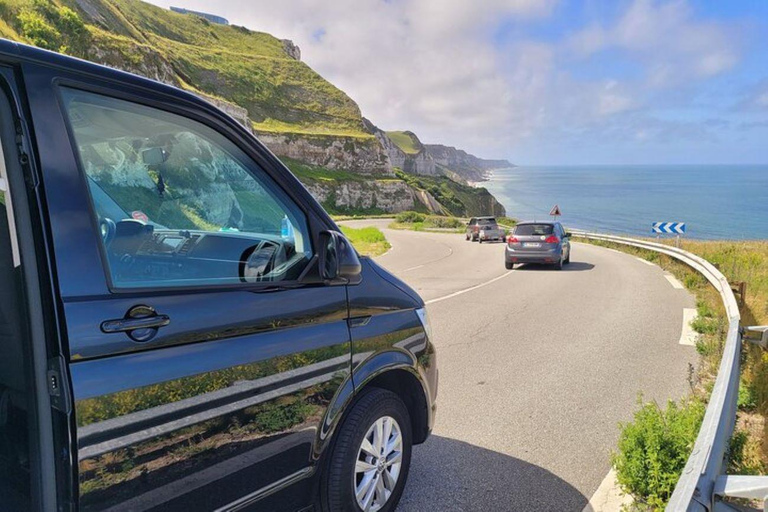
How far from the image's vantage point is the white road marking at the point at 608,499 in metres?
3.23

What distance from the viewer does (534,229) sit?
663 inches

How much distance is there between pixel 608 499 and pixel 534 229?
14.2m

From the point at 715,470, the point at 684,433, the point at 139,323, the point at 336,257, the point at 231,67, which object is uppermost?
the point at 231,67

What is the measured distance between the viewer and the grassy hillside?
68.9 metres

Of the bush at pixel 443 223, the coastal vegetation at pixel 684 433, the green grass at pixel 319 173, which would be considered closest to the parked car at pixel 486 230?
the bush at pixel 443 223

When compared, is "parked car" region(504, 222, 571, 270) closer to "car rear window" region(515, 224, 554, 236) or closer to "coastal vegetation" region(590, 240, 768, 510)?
"car rear window" region(515, 224, 554, 236)

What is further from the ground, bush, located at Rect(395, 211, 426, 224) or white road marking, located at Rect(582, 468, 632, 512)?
bush, located at Rect(395, 211, 426, 224)

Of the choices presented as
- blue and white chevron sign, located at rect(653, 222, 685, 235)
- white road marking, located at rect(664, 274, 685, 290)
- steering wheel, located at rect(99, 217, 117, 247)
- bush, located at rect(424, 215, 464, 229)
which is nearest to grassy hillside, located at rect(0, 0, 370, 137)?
bush, located at rect(424, 215, 464, 229)

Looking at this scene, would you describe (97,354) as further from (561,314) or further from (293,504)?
(561,314)

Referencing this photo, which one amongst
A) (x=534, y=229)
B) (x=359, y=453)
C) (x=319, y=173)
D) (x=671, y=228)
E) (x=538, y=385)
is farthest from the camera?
(x=319, y=173)

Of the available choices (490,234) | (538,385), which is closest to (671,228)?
(490,234)

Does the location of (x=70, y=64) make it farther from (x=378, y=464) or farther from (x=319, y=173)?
(x=319, y=173)

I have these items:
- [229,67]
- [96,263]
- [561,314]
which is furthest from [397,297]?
[229,67]

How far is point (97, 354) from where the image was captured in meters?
1.66
